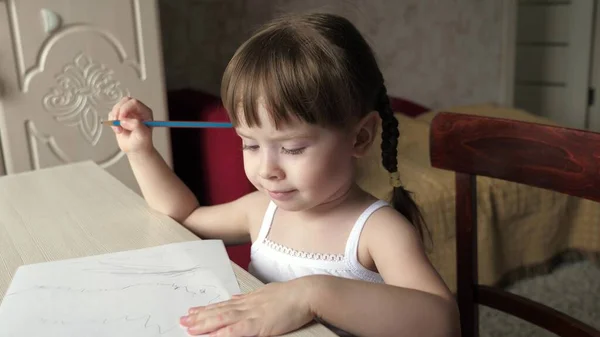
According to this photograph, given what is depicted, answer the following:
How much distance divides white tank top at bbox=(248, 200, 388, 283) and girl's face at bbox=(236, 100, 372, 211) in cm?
7

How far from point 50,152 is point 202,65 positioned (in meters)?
0.79

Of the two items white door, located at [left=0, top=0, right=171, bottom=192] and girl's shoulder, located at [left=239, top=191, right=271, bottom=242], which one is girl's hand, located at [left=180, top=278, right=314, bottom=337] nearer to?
girl's shoulder, located at [left=239, top=191, right=271, bottom=242]

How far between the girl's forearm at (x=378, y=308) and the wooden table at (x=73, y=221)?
82 mm

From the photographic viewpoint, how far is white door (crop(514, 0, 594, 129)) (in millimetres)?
2975

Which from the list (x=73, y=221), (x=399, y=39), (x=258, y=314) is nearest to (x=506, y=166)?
(x=258, y=314)

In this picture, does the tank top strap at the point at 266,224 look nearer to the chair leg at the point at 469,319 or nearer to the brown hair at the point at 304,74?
the brown hair at the point at 304,74

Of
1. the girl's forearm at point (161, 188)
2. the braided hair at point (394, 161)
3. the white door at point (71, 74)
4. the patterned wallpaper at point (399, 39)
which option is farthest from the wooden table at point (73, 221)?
the patterned wallpaper at point (399, 39)

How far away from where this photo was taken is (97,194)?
91 cm

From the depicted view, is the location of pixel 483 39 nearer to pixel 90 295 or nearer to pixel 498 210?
pixel 498 210

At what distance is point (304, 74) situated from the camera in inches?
27.1

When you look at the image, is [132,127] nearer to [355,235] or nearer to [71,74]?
[355,235]

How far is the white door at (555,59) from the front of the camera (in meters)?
2.97

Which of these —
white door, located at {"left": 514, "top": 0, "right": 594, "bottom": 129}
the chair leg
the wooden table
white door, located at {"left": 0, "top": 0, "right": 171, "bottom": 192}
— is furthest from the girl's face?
white door, located at {"left": 514, "top": 0, "right": 594, "bottom": 129}

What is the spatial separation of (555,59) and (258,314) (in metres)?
2.94
